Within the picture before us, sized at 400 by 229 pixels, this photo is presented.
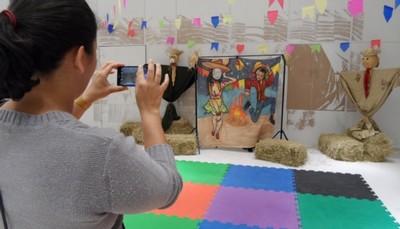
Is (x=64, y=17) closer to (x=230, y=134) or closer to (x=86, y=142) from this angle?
(x=86, y=142)

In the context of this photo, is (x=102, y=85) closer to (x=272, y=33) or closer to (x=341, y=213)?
(x=341, y=213)

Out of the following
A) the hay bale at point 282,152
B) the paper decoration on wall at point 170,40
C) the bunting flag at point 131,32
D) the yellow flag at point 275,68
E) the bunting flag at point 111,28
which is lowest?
the hay bale at point 282,152

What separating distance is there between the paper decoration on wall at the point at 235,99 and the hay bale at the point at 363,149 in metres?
0.66

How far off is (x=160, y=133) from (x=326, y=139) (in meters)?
2.68

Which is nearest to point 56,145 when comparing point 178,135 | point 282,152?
point 282,152

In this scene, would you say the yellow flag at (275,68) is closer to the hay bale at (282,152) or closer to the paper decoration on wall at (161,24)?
the hay bale at (282,152)

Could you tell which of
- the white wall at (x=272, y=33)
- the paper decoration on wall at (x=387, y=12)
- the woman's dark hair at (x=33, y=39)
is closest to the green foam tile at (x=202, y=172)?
the white wall at (x=272, y=33)

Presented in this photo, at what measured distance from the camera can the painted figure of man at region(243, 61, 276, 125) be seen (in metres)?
3.25

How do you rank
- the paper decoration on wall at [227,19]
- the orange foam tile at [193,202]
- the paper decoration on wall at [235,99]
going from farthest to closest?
the paper decoration on wall at [227,19] < the paper decoration on wall at [235,99] < the orange foam tile at [193,202]

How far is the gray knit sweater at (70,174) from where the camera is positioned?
649mm

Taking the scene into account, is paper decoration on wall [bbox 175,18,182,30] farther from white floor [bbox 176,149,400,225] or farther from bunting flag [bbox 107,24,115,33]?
white floor [bbox 176,149,400,225]

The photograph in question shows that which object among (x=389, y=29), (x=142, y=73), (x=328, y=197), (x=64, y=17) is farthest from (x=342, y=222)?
(x=389, y=29)

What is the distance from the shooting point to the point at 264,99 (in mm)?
3283

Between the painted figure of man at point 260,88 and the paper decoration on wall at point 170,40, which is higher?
the paper decoration on wall at point 170,40
